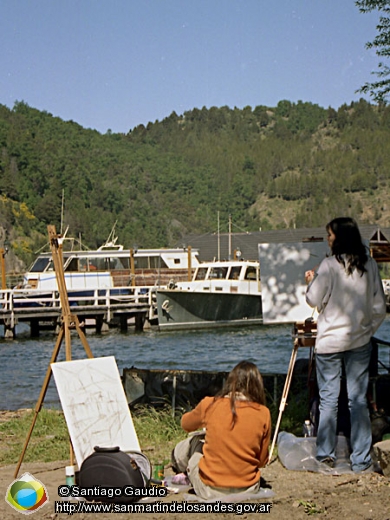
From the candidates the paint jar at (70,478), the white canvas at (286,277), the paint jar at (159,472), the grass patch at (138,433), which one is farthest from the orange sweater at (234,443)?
the white canvas at (286,277)

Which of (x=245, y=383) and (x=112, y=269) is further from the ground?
(x=245, y=383)

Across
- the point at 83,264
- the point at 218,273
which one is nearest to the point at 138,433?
the point at 218,273

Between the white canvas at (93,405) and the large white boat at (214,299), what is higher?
the white canvas at (93,405)

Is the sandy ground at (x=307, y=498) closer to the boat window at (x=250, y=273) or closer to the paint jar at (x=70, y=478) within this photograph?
the paint jar at (x=70, y=478)

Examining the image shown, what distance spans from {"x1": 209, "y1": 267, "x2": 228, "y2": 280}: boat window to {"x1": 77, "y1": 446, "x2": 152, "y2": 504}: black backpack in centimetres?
3203

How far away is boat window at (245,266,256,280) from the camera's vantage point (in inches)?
1494

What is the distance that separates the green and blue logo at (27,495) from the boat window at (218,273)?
3169 cm

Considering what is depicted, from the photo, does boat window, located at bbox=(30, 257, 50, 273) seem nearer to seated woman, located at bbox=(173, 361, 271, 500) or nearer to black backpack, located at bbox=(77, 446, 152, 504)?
black backpack, located at bbox=(77, 446, 152, 504)

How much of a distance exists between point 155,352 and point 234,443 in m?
21.9

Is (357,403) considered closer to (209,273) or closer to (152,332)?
(152,332)

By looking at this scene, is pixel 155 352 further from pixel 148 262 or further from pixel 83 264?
pixel 148 262

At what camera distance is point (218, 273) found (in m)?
38.2

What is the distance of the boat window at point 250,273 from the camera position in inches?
1494

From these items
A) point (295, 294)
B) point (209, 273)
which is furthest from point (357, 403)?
point (209, 273)
